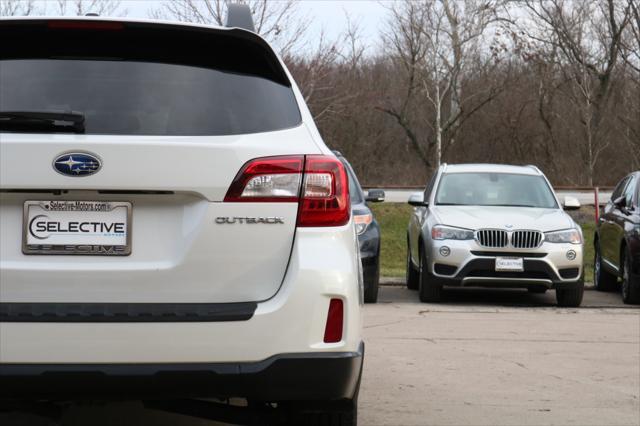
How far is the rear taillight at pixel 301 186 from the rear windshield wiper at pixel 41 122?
576mm

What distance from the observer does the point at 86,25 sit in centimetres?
395

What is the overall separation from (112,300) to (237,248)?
0.45 meters

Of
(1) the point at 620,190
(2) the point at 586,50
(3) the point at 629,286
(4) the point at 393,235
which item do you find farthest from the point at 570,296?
(2) the point at 586,50

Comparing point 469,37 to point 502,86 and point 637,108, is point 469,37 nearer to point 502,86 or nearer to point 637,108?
point 502,86

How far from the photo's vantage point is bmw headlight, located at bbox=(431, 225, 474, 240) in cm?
1224

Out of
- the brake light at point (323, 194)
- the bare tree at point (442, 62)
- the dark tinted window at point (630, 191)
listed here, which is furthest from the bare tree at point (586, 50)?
the brake light at point (323, 194)

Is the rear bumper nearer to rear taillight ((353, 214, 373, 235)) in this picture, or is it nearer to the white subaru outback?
the white subaru outback

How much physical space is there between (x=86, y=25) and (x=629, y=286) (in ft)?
32.5

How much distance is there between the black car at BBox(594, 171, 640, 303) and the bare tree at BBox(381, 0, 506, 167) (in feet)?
94.1

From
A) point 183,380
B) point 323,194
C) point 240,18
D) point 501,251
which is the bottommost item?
point 501,251

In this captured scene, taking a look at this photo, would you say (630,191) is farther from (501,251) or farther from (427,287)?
(427,287)

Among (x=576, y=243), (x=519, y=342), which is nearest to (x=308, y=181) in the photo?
(x=519, y=342)

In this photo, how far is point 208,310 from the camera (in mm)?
3648

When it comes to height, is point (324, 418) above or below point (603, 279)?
above
